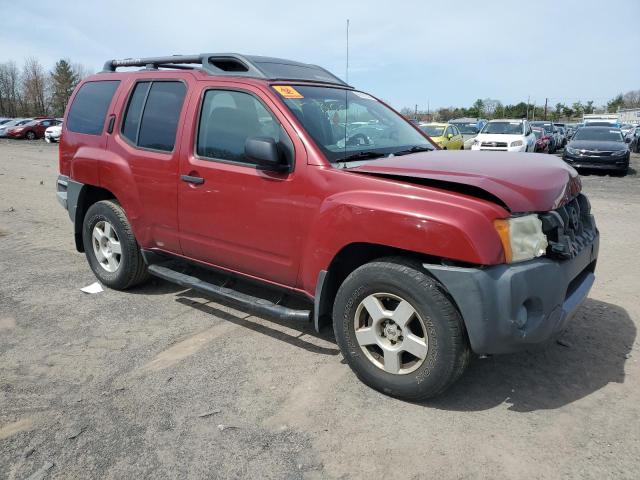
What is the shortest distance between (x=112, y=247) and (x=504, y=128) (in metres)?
16.8

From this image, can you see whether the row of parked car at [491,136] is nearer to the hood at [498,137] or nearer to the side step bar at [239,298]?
the hood at [498,137]

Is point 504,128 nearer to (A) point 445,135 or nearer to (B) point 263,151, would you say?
(A) point 445,135

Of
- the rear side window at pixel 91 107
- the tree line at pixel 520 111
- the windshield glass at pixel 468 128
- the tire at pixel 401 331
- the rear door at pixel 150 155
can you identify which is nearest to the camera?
the tire at pixel 401 331

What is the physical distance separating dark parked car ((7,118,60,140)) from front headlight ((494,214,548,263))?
38.3 m

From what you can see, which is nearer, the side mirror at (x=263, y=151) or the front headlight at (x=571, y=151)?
the side mirror at (x=263, y=151)

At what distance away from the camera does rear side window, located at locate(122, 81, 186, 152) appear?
4.11 metres

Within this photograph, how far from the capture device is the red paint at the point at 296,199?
2.74 metres

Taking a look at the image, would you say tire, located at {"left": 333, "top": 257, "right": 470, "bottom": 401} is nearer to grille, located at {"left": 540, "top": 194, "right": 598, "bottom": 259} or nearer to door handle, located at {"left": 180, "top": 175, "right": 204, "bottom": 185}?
grille, located at {"left": 540, "top": 194, "right": 598, "bottom": 259}

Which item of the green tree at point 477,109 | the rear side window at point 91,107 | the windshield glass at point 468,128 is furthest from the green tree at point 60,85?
the rear side window at point 91,107

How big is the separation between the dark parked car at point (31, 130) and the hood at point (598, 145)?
33.0 m

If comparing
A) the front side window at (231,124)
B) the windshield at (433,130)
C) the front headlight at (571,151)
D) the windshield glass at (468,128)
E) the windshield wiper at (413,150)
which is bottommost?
the front headlight at (571,151)

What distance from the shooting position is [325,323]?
3451 millimetres

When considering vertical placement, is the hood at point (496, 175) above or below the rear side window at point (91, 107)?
below

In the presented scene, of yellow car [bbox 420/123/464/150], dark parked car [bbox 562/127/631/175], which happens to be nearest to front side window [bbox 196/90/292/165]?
yellow car [bbox 420/123/464/150]
